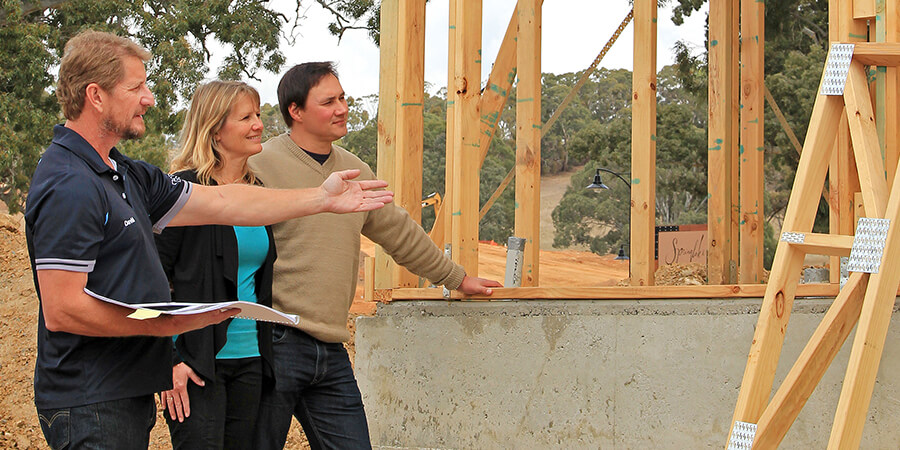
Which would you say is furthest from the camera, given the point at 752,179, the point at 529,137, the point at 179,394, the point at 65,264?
the point at 752,179

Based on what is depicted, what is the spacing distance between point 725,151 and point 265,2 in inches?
524

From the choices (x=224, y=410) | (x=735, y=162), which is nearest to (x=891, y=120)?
(x=735, y=162)

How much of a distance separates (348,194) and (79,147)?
0.80 m

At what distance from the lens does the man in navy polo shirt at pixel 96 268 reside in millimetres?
2100

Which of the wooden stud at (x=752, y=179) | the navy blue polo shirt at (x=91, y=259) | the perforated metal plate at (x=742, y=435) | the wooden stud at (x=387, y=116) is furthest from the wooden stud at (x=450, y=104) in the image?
the navy blue polo shirt at (x=91, y=259)

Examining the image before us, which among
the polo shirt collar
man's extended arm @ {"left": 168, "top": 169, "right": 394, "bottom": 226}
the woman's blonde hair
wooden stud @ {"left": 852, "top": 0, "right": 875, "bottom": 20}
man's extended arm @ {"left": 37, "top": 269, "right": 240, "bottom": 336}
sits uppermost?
wooden stud @ {"left": 852, "top": 0, "right": 875, "bottom": 20}

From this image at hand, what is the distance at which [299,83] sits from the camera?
139 inches

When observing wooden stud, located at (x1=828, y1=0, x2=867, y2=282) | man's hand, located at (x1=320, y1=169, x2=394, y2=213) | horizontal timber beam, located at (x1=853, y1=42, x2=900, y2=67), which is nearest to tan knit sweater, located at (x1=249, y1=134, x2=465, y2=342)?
man's hand, located at (x1=320, y1=169, x2=394, y2=213)

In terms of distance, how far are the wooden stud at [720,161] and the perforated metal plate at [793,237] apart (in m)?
2.76

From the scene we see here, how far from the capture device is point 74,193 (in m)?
2.13

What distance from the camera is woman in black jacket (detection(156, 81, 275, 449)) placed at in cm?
293

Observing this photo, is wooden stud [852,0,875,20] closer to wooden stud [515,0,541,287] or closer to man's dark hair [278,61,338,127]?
wooden stud [515,0,541,287]

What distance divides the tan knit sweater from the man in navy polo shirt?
36.3 inches

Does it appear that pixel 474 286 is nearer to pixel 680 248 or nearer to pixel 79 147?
pixel 79 147
